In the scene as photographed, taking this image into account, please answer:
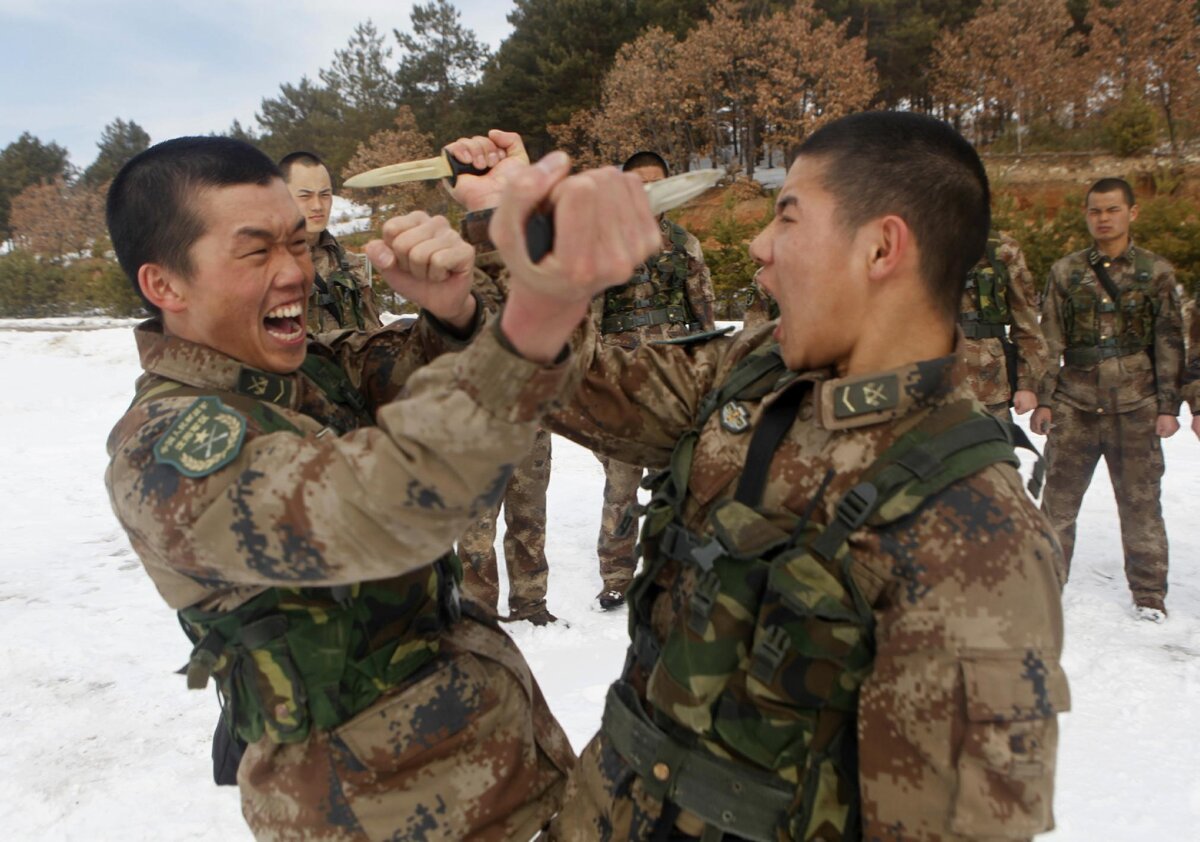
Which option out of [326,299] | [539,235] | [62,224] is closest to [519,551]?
[326,299]

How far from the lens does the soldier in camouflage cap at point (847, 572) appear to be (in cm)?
121

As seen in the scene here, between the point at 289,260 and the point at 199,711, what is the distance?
9.97 ft

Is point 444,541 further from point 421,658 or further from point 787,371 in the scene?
point 787,371

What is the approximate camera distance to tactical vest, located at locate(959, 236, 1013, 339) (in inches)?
211

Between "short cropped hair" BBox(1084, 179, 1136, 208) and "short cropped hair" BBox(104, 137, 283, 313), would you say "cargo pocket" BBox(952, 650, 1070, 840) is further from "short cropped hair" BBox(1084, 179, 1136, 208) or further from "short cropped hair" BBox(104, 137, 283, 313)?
"short cropped hair" BBox(1084, 179, 1136, 208)

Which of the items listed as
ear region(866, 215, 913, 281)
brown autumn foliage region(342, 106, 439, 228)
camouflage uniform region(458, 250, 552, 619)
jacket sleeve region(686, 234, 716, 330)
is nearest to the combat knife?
ear region(866, 215, 913, 281)

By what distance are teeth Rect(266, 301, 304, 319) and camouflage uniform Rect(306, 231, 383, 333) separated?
11.3 ft

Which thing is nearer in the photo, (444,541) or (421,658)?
(444,541)

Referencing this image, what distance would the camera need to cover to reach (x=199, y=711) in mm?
3846

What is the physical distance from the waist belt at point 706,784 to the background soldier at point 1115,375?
4245 mm

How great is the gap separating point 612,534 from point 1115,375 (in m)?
3.22

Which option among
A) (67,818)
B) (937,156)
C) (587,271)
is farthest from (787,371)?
(67,818)

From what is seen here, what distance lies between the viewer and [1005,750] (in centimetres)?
117

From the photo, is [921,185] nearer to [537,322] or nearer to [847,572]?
[847,572]
